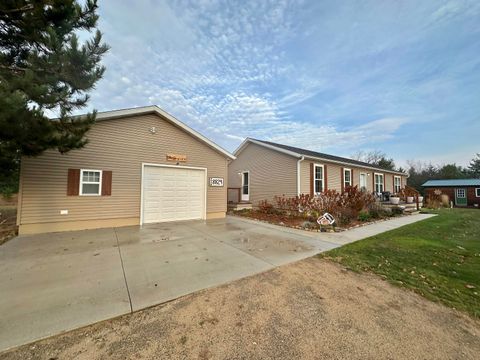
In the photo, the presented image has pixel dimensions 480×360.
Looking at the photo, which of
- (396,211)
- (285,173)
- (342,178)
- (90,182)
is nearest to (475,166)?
(396,211)

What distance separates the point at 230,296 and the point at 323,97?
44.9 feet

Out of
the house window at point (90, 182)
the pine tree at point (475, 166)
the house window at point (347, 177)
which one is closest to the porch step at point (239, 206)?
the house window at point (347, 177)

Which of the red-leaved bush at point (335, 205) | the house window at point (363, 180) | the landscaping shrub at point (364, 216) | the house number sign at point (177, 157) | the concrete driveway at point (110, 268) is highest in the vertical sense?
the house number sign at point (177, 157)

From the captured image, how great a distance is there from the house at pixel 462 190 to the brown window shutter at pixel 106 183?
3025 cm

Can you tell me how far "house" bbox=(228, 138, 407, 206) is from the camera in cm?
1204

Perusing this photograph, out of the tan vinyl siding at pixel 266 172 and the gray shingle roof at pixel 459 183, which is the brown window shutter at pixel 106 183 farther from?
the gray shingle roof at pixel 459 183

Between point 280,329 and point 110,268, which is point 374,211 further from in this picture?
point 110,268

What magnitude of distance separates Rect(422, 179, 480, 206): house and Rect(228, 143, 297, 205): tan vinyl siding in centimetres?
2125

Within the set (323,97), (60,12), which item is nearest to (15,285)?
(60,12)

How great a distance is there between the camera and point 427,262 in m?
4.40

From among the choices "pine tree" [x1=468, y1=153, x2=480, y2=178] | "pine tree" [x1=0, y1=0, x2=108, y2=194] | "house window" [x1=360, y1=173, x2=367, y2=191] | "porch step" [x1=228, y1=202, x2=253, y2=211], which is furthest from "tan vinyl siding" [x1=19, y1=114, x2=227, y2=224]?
"pine tree" [x1=468, y1=153, x2=480, y2=178]

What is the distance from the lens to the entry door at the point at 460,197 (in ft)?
79.3

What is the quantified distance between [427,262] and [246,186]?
11.5 metres

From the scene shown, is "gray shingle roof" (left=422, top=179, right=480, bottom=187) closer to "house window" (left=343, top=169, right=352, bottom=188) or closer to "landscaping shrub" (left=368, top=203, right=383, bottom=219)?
"house window" (left=343, top=169, right=352, bottom=188)
